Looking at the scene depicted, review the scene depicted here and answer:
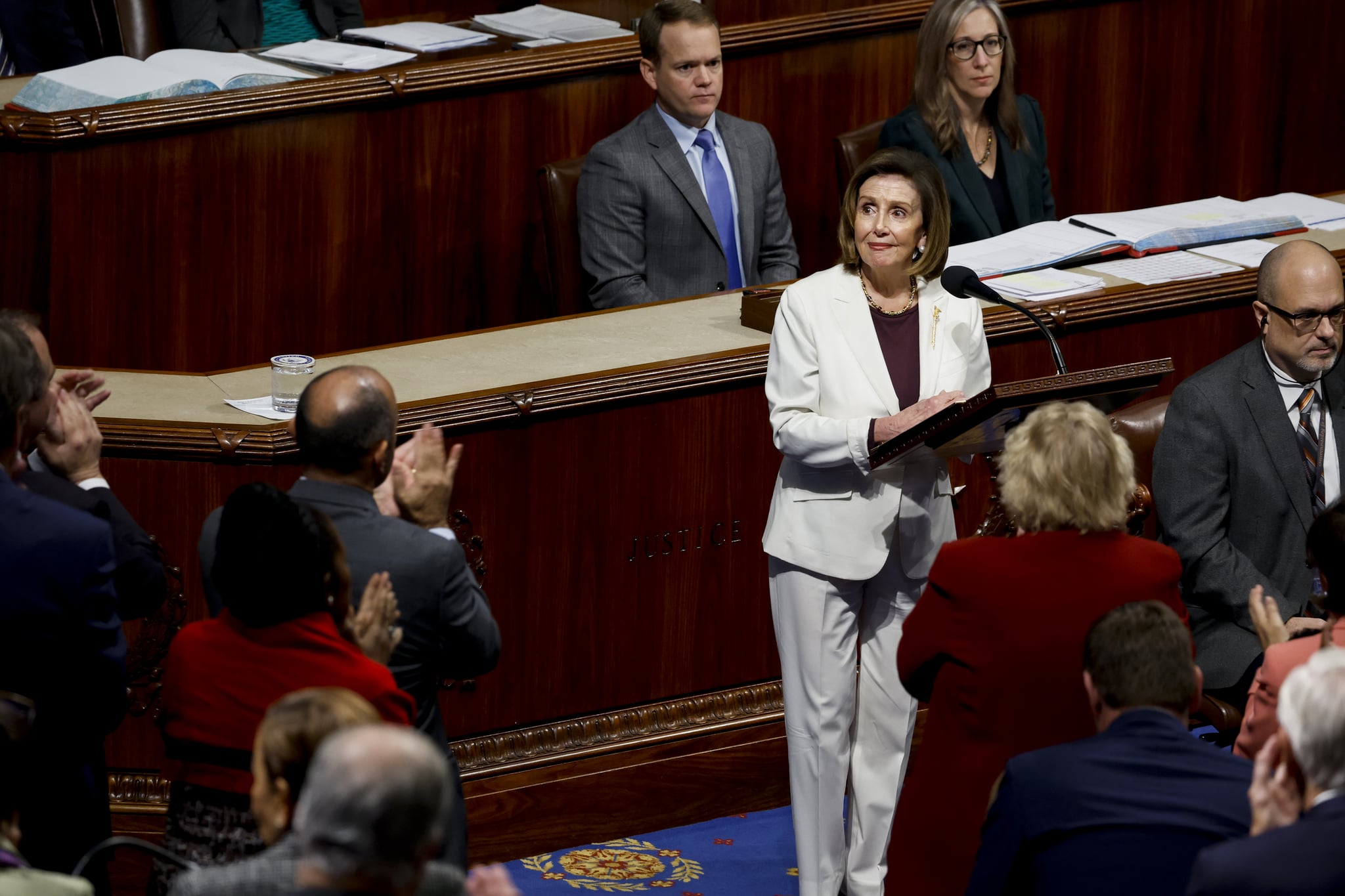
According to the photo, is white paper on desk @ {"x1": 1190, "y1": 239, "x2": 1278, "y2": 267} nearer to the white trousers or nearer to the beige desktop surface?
the beige desktop surface

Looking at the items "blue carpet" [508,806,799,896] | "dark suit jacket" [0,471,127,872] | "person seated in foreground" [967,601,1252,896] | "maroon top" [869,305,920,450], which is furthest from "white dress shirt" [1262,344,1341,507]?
"dark suit jacket" [0,471,127,872]

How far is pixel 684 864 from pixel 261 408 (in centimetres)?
122

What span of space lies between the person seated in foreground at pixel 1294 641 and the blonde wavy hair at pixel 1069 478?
24cm

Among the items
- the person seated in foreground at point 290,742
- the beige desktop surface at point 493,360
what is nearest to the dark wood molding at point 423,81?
the beige desktop surface at point 493,360

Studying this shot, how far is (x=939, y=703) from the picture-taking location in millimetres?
2746

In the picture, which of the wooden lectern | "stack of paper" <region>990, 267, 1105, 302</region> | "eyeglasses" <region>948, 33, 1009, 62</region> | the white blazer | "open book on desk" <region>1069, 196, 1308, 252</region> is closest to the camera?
the wooden lectern

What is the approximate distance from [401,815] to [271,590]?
2.25ft

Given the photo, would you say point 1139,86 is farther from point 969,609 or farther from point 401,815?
point 401,815

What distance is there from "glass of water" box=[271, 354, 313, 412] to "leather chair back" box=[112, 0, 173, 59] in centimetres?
209

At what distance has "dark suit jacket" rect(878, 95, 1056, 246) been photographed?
4.60 m

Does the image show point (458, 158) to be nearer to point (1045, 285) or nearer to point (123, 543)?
point (1045, 285)

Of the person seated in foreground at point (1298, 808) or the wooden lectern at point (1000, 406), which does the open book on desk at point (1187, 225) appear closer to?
the wooden lectern at point (1000, 406)

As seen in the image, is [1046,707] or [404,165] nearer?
[1046,707]

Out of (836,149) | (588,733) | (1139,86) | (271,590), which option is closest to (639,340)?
(588,733)
